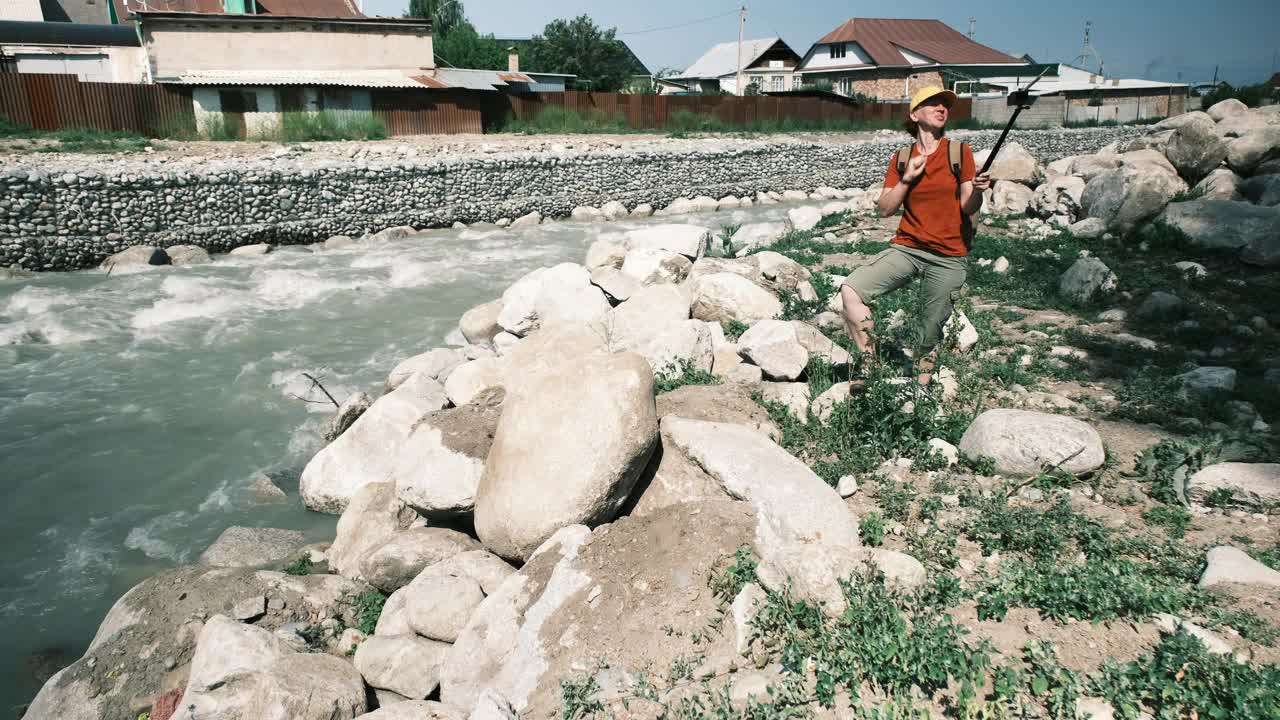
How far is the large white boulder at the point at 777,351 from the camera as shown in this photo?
17.8 feet

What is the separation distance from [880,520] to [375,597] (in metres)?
2.82

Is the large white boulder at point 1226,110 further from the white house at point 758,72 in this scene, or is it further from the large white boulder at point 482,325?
the white house at point 758,72

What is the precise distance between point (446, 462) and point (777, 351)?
7.74 ft

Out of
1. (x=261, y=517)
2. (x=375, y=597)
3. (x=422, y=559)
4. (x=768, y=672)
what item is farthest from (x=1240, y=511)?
(x=261, y=517)

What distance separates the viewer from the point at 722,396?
5.11 meters

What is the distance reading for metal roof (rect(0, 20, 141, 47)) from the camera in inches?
1120

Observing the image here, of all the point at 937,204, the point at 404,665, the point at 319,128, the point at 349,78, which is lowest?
the point at 404,665

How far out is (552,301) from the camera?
766cm

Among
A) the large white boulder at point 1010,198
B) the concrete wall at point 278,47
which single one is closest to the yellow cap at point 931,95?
the large white boulder at point 1010,198

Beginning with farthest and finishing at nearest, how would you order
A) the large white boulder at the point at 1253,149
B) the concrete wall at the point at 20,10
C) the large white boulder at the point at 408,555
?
the concrete wall at the point at 20,10
the large white boulder at the point at 1253,149
the large white boulder at the point at 408,555

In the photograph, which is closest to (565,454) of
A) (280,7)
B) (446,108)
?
(446,108)

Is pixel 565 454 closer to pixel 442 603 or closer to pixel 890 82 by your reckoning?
pixel 442 603

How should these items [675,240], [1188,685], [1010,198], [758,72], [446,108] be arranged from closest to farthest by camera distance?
[1188,685] < [675,240] < [1010,198] < [446,108] < [758,72]

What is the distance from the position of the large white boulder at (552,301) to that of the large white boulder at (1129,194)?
20.7ft
